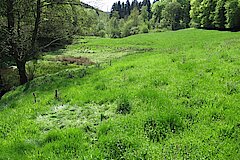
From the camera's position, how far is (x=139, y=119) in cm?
632

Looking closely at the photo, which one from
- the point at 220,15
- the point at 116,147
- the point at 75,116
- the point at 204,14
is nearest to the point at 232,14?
the point at 220,15

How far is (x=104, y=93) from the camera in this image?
8.59 meters

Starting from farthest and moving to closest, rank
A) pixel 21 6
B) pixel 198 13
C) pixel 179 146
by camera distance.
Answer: pixel 198 13
pixel 21 6
pixel 179 146

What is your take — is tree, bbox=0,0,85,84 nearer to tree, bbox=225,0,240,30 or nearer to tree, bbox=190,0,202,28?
tree, bbox=225,0,240,30

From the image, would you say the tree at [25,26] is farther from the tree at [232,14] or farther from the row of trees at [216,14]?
the row of trees at [216,14]

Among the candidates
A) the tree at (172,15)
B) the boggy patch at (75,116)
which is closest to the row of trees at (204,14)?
the tree at (172,15)

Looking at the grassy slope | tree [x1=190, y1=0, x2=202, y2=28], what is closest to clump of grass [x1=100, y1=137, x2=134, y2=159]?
the grassy slope

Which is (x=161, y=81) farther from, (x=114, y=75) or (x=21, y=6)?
(x=21, y=6)

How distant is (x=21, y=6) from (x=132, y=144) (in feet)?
46.5

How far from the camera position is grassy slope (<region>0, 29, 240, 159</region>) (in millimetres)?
5277

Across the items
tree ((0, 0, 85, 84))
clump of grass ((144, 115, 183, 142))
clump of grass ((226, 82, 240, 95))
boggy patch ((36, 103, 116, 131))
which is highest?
tree ((0, 0, 85, 84))

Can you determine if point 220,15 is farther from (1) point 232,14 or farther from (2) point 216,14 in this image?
(1) point 232,14

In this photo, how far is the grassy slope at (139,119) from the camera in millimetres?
5277

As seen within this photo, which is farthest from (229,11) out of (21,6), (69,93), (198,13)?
(69,93)
